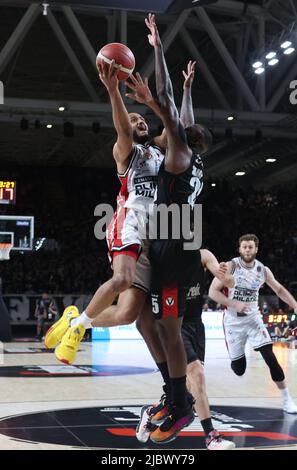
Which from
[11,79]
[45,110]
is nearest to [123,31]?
[45,110]

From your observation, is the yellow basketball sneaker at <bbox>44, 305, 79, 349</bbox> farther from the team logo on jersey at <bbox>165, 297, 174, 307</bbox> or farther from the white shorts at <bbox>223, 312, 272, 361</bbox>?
the white shorts at <bbox>223, 312, 272, 361</bbox>

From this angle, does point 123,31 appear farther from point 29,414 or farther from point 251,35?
point 29,414

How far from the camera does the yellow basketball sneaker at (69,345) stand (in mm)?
4887

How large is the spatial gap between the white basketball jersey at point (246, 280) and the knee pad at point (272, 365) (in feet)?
1.49

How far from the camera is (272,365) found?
765 cm

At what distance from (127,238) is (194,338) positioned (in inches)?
63.2

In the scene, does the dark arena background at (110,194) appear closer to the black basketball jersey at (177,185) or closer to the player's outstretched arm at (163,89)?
the black basketball jersey at (177,185)

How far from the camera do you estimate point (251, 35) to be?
20.4 meters

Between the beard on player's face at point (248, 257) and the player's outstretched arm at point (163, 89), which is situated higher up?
the player's outstretched arm at point (163, 89)

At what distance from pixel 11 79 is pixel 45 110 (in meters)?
4.26

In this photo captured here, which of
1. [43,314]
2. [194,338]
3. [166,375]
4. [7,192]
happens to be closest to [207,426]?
[166,375]

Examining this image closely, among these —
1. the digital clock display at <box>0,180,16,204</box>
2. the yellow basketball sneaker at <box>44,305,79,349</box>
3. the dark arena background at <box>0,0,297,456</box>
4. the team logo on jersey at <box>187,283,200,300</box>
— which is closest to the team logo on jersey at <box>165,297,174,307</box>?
the dark arena background at <box>0,0,297,456</box>

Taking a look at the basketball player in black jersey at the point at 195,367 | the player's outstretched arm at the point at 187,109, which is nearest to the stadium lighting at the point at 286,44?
the basketball player in black jersey at the point at 195,367

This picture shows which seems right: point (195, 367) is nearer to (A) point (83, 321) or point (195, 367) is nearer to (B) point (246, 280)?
(A) point (83, 321)
